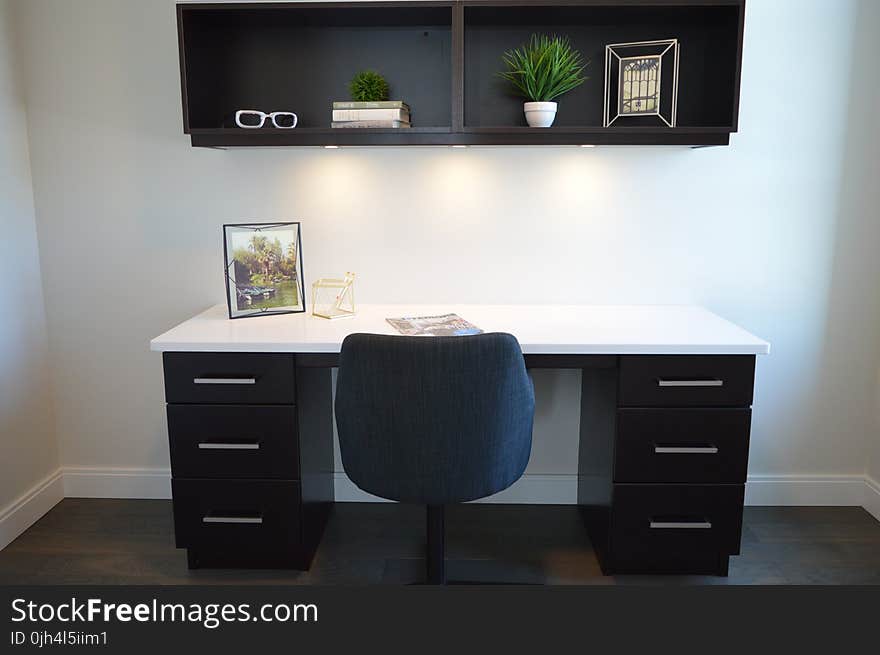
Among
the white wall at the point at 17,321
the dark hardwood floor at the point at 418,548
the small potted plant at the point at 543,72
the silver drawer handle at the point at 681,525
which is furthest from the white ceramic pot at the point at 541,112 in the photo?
the white wall at the point at 17,321

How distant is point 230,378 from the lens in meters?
2.24

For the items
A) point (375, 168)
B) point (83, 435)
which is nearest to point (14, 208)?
point (83, 435)

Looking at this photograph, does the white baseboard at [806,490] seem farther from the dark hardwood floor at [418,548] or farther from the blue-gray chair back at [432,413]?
the blue-gray chair back at [432,413]

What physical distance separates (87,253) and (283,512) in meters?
1.22

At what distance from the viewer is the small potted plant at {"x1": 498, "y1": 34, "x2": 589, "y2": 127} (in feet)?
8.02

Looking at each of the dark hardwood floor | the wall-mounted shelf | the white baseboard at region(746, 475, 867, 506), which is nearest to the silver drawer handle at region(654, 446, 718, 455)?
the dark hardwood floor

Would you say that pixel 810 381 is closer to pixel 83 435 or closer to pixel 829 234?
pixel 829 234

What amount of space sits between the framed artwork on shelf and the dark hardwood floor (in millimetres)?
1422

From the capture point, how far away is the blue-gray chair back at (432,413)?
70.4 inches

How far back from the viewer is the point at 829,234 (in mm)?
2723

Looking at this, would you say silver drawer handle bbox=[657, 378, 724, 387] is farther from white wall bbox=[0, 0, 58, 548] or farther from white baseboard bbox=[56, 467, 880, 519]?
white wall bbox=[0, 0, 58, 548]

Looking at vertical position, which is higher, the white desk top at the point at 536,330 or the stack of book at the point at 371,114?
the stack of book at the point at 371,114

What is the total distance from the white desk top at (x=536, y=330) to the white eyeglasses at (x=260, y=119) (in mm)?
612

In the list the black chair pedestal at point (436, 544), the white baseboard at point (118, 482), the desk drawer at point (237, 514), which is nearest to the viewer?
the black chair pedestal at point (436, 544)
